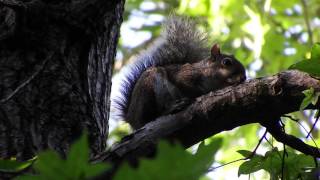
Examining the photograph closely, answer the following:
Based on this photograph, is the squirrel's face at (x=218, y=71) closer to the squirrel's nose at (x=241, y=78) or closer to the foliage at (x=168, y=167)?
the squirrel's nose at (x=241, y=78)

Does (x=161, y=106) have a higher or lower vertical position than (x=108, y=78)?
lower

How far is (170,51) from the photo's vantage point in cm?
272

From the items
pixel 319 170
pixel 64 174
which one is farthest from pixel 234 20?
pixel 64 174

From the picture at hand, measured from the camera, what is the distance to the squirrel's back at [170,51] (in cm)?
Result: 254

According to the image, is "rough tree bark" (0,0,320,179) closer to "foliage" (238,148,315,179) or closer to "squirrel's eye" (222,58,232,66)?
"foliage" (238,148,315,179)

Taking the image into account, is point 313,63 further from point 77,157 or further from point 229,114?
point 77,157

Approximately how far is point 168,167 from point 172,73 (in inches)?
80.6

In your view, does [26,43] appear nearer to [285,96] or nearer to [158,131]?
[158,131]

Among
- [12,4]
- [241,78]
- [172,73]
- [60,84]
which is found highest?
[12,4]

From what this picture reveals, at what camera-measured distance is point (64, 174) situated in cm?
57

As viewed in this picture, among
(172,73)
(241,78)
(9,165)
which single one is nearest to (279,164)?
(9,165)

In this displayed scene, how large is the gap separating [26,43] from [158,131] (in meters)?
0.53

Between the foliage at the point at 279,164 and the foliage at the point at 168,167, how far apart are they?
2.21 ft

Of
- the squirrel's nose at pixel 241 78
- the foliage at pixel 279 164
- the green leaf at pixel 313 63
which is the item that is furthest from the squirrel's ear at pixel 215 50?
the green leaf at pixel 313 63
